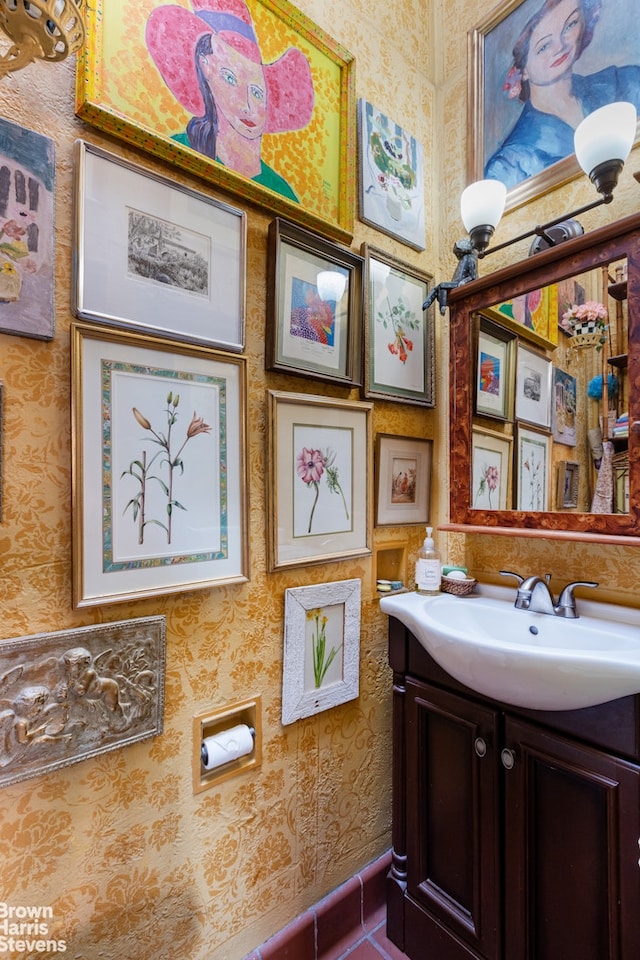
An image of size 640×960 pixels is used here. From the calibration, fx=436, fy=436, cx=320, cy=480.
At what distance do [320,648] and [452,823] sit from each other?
0.52 metres

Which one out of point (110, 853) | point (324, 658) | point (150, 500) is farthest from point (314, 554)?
point (110, 853)

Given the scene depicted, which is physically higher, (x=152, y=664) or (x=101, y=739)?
(x=152, y=664)

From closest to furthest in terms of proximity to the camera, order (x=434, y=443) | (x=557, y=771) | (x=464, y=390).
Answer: (x=557, y=771) < (x=464, y=390) < (x=434, y=443)

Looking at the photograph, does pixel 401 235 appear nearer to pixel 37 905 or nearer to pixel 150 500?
pixel 150 500

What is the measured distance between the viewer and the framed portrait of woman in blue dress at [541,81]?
1.12 m

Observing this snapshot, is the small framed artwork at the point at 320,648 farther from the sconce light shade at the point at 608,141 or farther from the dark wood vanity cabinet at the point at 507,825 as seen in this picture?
the sconce light shade at the point at 608,141

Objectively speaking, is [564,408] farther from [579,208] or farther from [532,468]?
[579,208]

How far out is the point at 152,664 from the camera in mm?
907

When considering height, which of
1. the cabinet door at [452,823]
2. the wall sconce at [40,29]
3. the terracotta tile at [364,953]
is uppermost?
the wall sconce at [40,29]

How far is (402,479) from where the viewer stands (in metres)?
1.40

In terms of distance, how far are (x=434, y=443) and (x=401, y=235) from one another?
681 millimetres

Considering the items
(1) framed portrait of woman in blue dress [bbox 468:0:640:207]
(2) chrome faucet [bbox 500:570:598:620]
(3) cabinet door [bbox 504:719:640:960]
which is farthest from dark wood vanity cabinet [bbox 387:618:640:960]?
(1) framed portrait of woman in blue dress [bbox 468:0:640:207]

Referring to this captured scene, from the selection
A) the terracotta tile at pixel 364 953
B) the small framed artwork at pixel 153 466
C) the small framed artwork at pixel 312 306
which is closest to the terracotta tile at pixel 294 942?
the terracotta tile at pixel 364 953

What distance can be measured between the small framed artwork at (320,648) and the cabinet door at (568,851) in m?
0.45
